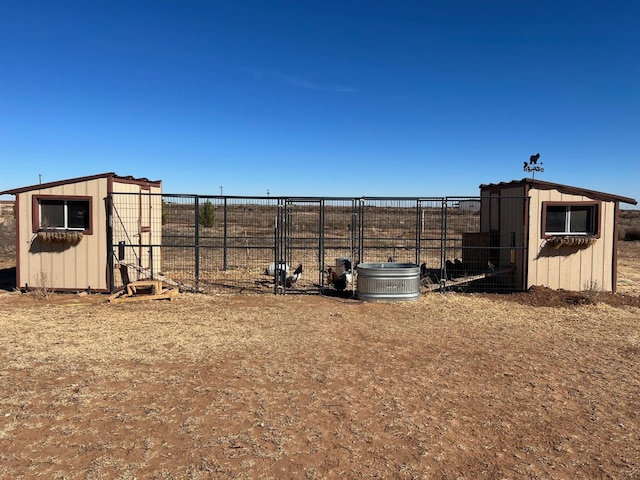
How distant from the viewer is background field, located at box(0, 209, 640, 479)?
3684 mm

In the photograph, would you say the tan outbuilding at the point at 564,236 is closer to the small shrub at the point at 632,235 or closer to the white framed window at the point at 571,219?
the white framed window at the point at 571,219

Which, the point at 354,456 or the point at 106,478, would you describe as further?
the point at 354,456

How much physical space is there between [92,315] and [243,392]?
17.0 feet

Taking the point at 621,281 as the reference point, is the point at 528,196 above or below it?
above

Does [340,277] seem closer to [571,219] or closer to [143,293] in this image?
[143,293]

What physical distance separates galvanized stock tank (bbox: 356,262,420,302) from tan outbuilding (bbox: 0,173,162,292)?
536cm

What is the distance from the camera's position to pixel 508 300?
10.8 meters

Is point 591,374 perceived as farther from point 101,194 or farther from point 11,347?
point 101,194

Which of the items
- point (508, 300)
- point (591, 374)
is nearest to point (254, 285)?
point (508, 300)

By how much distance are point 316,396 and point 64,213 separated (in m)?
8.95

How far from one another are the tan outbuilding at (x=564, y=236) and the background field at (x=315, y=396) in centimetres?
258

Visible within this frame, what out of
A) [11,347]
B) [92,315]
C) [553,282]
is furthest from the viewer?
[553,282]

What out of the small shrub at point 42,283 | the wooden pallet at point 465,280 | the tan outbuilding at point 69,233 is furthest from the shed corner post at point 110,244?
the wooden pallet at point 465,280

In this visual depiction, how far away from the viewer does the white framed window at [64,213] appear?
1091 centimetres
